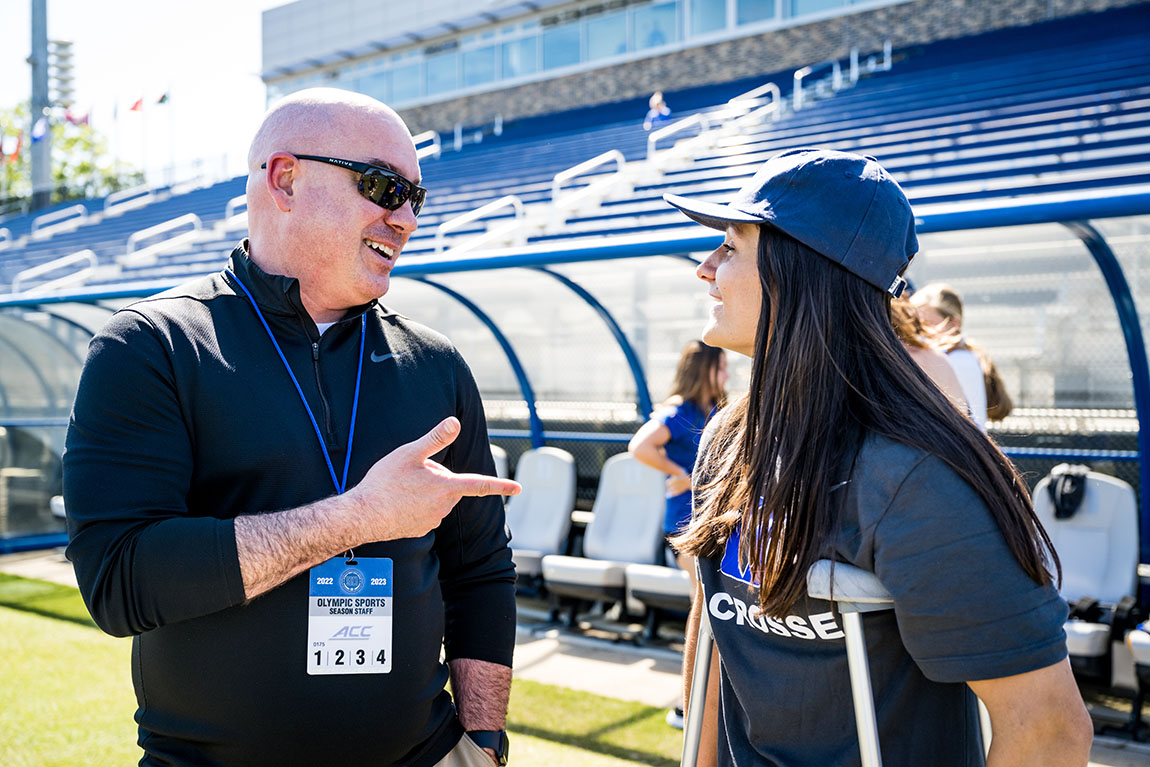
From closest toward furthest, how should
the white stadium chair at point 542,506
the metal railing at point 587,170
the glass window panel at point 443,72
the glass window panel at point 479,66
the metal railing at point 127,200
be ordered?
1. the white stadium chair at point 542,506
2. the metal railing at point 587,170
3. the glass window panel at point 479,66
4. the metal railing at point 127,200
5. the glass window panel at point 443,72

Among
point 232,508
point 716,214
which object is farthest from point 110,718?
point 716,214

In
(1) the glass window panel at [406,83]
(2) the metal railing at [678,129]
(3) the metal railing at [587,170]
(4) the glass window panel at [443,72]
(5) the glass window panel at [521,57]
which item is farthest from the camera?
(1) the glass window panel at [406,83]

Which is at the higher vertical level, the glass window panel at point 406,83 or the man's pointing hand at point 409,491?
the glass window panel at point 406,83

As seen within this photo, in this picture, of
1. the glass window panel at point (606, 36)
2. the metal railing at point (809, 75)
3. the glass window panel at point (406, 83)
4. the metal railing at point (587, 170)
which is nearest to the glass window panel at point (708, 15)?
the glass window panel at point (606, 36)

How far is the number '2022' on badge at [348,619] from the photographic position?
180 cm

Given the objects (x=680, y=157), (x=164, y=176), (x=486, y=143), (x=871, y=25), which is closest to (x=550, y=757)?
(x=680, y=157)

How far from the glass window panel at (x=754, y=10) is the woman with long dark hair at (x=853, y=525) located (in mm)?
17597

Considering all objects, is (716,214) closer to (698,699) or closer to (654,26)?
(698,699)

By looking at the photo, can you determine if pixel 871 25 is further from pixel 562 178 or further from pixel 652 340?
pixel 652 340

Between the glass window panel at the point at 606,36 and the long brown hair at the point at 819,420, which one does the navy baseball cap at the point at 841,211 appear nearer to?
the long brown hair at the point at 819,420

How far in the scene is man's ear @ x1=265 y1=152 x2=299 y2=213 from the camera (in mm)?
1974

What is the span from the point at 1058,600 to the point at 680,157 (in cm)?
1291

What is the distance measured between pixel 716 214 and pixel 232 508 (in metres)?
1.03

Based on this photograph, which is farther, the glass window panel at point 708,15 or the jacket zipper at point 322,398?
the glass window panel at point 708,15
